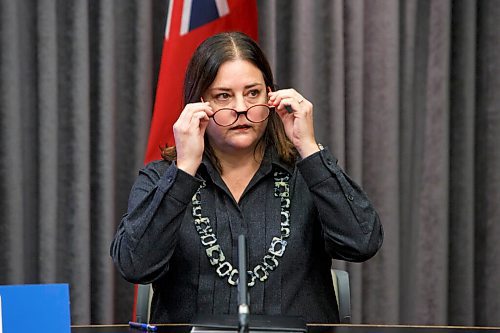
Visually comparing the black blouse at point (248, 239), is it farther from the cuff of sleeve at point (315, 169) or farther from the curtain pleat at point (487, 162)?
the curtain pleat at point (487, 162)

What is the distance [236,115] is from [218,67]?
0.13 m

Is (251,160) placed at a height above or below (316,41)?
below

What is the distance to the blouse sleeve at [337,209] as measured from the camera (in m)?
1.57

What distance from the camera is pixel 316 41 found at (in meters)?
2.72

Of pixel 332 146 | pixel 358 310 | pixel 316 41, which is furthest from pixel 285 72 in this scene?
pixel 358 310

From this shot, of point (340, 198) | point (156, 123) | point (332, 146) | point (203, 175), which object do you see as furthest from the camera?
point (332, 146)

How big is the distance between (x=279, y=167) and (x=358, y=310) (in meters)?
1.19

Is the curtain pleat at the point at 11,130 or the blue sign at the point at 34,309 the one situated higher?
the curtain pleat at the point at 11,130

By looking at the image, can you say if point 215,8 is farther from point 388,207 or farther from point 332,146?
point 388,207

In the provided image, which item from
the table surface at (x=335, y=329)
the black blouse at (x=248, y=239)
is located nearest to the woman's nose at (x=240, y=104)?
the black blouse at (x=248, y=239)

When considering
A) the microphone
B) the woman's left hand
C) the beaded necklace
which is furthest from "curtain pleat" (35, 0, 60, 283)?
the microphone

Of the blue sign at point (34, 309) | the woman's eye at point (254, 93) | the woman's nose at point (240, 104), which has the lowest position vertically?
the blue sign at point (34, 309)

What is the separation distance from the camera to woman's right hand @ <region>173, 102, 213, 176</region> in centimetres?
158

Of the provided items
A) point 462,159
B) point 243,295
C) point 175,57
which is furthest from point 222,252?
point 462,159
